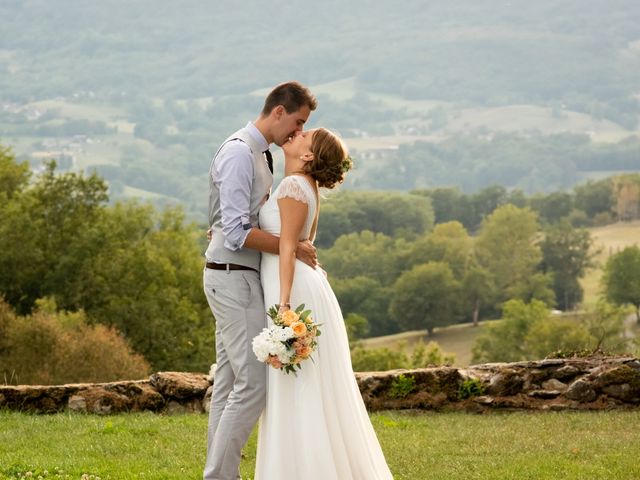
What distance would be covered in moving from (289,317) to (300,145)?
1157mm

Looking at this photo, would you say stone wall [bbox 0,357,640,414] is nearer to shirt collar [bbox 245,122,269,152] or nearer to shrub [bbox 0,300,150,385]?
shirt collar [bbox 245,122,269,152]

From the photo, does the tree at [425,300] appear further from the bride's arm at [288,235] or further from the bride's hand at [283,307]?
the bride's hand at [283,307]

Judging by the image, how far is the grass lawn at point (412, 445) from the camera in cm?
798

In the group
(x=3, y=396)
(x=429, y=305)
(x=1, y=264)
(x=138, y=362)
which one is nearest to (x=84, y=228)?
(x=1, y=264)

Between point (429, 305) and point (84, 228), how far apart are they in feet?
179

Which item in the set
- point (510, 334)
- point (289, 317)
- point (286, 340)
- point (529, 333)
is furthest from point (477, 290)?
point (286, 340)

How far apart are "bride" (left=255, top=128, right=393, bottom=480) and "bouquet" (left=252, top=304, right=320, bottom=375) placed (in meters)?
0.13

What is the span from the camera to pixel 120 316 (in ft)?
156

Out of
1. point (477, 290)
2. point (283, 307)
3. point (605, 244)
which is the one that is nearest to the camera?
point (283, 307)

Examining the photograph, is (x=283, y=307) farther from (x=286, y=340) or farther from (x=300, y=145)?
(x=300, y=145)

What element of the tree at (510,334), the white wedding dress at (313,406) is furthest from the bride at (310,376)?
the tree at (510,334)

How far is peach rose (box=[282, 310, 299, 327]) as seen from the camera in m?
6.46

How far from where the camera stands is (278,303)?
6711 millimetres

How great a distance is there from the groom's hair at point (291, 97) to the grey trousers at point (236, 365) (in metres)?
1.10
